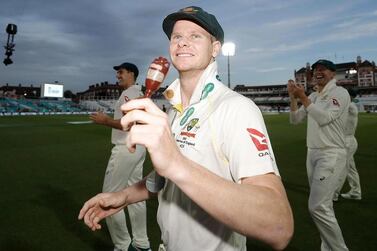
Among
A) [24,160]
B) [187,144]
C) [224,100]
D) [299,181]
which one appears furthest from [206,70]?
[24,160]

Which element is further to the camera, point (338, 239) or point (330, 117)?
point (330, 117)

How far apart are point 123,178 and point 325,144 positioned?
11.4 ft

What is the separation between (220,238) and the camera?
1.90 m

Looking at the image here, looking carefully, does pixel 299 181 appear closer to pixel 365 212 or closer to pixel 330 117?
pixel 365 212

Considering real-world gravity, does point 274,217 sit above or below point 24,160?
above

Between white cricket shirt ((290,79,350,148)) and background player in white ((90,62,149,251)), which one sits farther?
background player in white ((90,62,149,251))

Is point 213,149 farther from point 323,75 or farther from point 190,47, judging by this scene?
point 323,75

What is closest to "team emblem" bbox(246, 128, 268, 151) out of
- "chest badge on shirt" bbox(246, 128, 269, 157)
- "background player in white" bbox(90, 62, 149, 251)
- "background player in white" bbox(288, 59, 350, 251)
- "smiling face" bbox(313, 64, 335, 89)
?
"chest badge on shirt" bbox(246, 128, 269, 157)

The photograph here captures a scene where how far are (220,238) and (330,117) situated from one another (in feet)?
11.7

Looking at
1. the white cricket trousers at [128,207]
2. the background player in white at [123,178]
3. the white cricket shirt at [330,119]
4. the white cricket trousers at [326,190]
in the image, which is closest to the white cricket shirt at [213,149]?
the white cricket trousers at [326,190]

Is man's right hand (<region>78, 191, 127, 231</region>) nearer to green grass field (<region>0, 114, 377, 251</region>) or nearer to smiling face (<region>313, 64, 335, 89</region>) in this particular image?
green grass field (<region>0, 114, 377, 251</region>)

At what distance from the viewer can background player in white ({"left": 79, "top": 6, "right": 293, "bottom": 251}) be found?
1.17m

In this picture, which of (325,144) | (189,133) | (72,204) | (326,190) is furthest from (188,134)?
(72,204)

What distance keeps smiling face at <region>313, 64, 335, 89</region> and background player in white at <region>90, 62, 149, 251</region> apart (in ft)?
10.7
